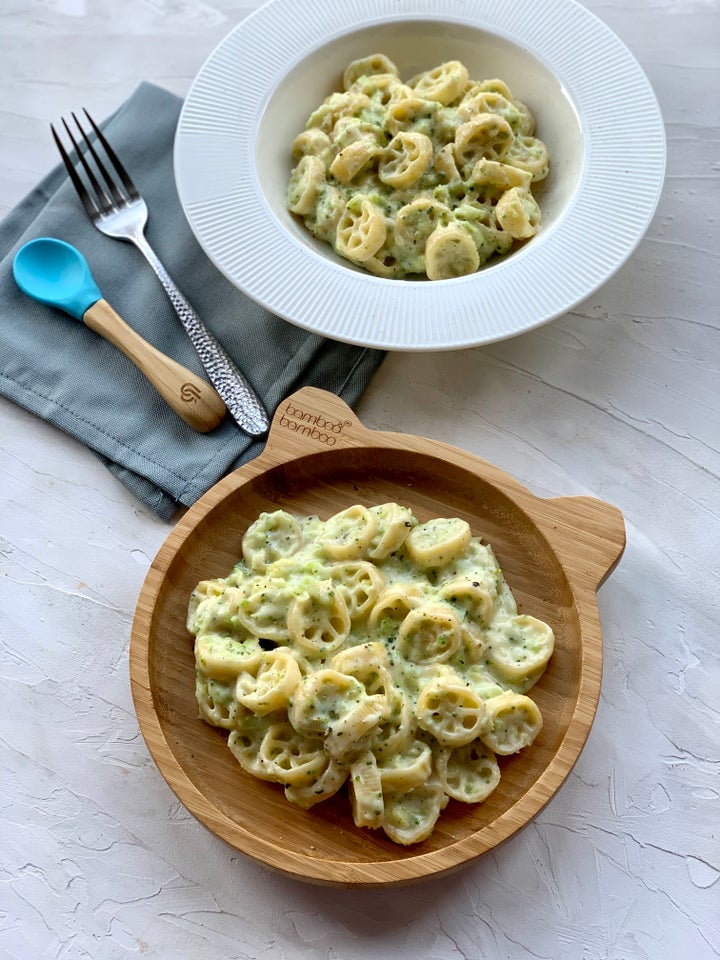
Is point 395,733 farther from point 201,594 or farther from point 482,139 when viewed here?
point 482,139

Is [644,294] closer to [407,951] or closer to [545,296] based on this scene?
[545,296]

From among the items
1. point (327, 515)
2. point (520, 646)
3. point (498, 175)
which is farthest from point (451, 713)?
point (498, 175)

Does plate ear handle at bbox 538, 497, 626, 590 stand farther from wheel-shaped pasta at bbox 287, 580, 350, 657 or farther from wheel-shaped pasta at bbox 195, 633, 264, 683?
wheel-shaped pasta at bbox 195, 633, 264, 683

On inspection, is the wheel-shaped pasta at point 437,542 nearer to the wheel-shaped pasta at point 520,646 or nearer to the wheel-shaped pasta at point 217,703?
the wheel-shaped pasta at point 520,646

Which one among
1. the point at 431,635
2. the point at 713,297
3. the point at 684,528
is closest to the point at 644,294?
the point at 713,297

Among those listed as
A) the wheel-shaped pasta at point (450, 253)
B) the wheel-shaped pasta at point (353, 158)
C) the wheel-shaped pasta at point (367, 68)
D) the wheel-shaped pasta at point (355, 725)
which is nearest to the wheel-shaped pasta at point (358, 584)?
the wheel-shaped pasta at point (355, 725)

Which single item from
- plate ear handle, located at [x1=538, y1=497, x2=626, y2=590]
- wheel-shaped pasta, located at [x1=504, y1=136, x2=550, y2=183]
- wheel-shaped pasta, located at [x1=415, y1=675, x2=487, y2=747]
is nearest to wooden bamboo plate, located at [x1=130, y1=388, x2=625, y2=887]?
plate ear handle, located at [x1=538, y1=497, x2=626, y2=590]
